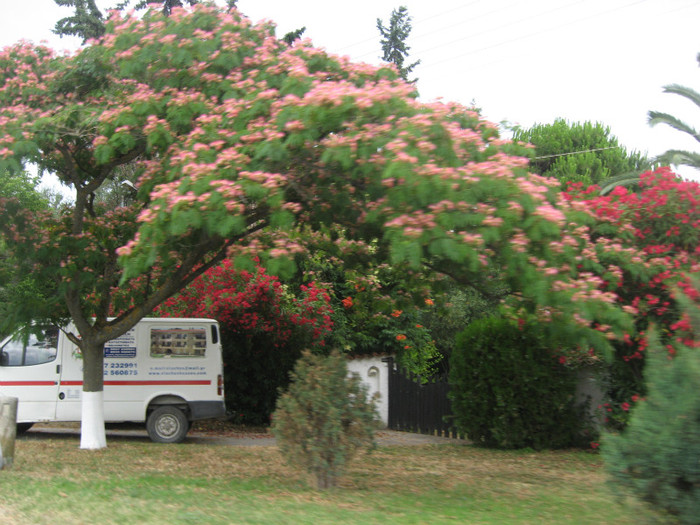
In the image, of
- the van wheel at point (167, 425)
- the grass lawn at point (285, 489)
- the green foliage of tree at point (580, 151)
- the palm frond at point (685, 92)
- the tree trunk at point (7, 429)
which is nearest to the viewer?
the grass lawn at point (285, 489)

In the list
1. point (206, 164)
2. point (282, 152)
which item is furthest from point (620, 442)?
point (206, 164)

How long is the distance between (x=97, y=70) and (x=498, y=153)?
600 centimetres

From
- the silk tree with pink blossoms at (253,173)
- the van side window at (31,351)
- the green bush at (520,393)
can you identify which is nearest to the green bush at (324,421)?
the silk tree with pink blossoms at (253,173)

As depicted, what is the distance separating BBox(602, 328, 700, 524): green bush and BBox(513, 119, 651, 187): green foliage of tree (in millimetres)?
24532

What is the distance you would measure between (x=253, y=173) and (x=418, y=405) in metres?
9.99

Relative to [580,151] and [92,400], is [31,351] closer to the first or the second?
[92,400]

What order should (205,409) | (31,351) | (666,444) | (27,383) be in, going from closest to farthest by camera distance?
(666,444) → (27,383) → (31,351) → (205,409)

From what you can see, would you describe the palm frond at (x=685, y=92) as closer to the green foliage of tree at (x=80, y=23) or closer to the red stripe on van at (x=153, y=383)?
the red stripe on van at (x=153, y=383)

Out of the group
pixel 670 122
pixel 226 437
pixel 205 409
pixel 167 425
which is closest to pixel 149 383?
pixel 167 425

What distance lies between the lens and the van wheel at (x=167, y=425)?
12.8 m

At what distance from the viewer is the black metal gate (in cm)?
1502

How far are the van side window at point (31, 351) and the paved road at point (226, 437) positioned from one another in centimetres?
168

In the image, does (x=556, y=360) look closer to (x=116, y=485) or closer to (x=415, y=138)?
(x=415, y=138)

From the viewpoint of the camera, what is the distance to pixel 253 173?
6.96 metres
